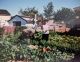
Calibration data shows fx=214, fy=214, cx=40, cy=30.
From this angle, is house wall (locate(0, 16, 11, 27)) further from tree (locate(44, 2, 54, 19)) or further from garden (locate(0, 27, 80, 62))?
tree (locate(44, 2, 54, 19))

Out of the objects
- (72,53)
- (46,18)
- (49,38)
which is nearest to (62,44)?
(49,38)

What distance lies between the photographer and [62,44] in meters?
4.09

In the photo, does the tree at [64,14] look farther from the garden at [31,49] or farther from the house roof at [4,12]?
the house roof at [4,12]

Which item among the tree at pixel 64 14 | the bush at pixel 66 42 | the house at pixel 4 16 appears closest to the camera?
the house at pixel 4 16

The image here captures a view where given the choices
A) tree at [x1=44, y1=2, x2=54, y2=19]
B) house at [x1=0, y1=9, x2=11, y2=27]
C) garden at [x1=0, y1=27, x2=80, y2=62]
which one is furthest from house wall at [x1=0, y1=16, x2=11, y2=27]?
tree at [x1=44, y1=2, x2=54, y2=19]

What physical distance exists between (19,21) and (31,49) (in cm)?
51

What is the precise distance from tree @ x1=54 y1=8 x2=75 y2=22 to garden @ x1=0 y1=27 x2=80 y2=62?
0.50 m

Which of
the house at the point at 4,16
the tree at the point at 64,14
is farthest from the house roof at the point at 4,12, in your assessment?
the tree at the point at 64,14

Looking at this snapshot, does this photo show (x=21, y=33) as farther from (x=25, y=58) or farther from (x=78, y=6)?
(x=78, y=6)

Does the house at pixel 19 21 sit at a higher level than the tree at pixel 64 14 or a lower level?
lower

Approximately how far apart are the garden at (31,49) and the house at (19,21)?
29 centimetres

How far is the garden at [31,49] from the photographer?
9.68 ft

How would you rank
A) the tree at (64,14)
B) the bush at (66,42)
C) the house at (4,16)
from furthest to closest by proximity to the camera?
the bush at (66,42) → the tree at (64,14) → the house at (4,16)

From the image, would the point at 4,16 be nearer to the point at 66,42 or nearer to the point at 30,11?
the point at 30,11
